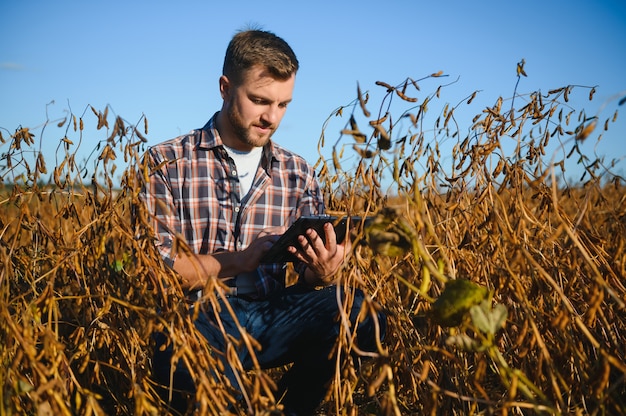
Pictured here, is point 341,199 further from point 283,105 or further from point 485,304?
point 485,304

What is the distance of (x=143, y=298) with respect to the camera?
1.65m

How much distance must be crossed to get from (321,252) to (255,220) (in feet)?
1.73

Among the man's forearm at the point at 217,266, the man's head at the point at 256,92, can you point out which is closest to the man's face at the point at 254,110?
the man's head at the point at 256,92

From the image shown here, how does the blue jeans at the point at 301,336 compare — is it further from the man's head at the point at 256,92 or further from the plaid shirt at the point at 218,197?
the man's head at the point at 256,92

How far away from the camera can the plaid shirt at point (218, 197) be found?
7.36ft

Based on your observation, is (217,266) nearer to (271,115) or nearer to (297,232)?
(297,232)

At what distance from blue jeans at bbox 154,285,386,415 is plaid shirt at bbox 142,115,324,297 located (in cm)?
23

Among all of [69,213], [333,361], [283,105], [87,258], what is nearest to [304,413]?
[333,361]

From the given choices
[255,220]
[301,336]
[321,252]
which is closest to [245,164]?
[255,220]

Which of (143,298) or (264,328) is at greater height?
(143,298)

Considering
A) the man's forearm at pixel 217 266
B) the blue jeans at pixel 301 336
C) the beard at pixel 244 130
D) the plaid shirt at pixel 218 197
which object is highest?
the beard at pixel 244 130

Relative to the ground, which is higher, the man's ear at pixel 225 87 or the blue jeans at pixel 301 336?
the man's ear at pixel 225 87

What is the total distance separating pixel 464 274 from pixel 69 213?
1.38m

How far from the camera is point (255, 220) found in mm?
2385
